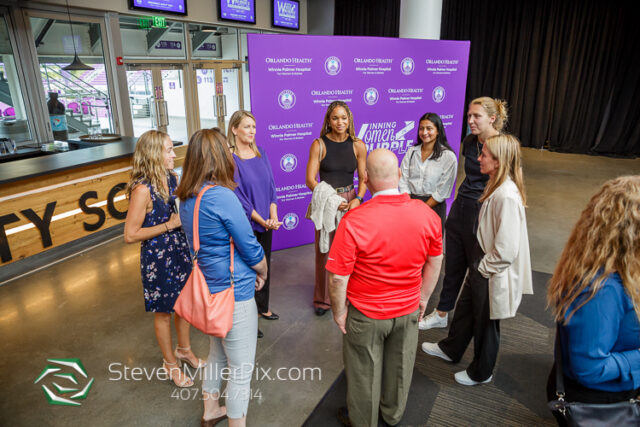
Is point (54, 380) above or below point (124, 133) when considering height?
below

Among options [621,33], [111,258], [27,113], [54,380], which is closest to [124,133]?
[27,113]

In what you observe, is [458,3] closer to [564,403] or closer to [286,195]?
[286,195]

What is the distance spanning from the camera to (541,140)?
1059 centimetres

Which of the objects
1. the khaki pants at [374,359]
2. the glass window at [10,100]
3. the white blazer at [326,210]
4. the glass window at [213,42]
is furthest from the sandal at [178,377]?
the glass window at [213,42]

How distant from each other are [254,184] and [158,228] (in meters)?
0.76

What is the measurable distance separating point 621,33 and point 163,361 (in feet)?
36.8

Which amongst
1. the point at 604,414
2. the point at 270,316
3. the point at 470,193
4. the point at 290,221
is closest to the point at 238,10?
the point at 290,221

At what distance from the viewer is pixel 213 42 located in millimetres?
9867

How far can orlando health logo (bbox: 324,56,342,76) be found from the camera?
412 cm

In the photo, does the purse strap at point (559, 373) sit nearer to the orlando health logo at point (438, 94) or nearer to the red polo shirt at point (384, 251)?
the red polo shirt at point (384, 251)

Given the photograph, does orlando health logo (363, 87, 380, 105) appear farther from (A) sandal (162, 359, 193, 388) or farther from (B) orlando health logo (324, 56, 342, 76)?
(A) sandal (162, 359, 193, 388)

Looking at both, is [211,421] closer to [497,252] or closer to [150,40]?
[497,252]

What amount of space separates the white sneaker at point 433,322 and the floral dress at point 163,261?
1826mm

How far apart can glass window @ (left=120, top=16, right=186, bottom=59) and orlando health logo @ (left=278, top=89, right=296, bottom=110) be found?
501cm
